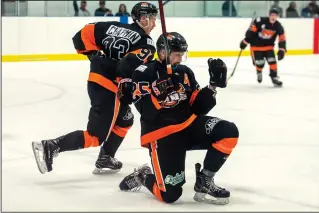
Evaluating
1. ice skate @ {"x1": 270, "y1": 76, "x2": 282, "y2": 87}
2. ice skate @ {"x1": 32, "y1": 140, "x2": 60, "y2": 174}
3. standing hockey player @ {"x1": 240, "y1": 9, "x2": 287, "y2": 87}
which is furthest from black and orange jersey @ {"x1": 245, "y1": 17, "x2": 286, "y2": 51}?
ice skate @ {"x1": 32, "y1": 140, "x2": 60, "y2": 174}

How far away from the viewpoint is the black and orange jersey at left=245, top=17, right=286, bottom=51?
8125 mm

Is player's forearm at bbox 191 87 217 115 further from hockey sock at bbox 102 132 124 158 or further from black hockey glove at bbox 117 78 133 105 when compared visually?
hockey sock at bbox 102 132 124 158

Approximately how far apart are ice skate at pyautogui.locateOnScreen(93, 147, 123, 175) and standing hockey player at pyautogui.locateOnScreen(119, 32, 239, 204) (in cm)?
65

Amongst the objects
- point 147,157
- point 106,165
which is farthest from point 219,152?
point 147,157

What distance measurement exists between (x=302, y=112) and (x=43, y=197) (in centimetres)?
338

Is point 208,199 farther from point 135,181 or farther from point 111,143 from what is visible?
point 111,143

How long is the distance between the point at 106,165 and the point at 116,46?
64 cm

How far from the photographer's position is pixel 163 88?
298 centimetres

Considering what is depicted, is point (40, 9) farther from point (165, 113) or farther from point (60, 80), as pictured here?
point (165, 113)

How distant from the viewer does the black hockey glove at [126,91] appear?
327 centimetres

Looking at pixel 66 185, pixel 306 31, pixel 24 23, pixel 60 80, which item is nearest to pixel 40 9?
pixel 24 23

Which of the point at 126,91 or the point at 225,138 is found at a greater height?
the point at 126,91

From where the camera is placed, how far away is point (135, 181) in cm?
335

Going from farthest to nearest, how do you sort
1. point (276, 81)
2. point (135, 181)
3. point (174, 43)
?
point (276, 81) < point (135, 181) < point (174, 43)
